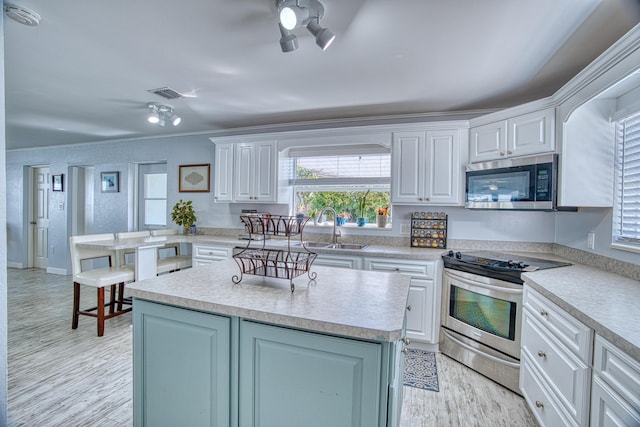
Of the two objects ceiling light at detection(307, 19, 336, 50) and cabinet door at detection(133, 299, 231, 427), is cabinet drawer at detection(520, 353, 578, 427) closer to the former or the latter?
cabinet door at detection(133, 299, 231, 427)

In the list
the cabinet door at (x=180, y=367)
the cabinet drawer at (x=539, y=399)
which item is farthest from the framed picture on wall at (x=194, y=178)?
the cabinet drawer at (x=539, y=399)

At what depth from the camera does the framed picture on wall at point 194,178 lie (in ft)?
14.5

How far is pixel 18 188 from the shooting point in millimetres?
6012

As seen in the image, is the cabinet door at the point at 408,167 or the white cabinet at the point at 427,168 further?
the cabinet door at the point at 408,167

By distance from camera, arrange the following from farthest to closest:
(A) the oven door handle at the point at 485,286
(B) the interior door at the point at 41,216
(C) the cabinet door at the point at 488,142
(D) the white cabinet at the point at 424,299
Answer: (B) the interior door at the point at 41,216 → (D) the white cabinet at the point at 424,299 → (C) the cabinet door at the point at 488,142 → (A) the oven door handle at the point at 485,286

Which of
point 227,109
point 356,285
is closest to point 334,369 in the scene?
point 356,285

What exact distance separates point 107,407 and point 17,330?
2051 millimetres

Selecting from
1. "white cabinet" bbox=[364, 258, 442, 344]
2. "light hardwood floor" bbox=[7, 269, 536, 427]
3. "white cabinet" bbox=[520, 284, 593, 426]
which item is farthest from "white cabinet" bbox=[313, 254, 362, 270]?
"white cabinet" bbox=[520, 284, 593, 426]

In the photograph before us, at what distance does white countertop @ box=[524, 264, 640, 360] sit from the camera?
112 centimetres

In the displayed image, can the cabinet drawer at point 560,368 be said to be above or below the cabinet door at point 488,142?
below

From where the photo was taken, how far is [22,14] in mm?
1725

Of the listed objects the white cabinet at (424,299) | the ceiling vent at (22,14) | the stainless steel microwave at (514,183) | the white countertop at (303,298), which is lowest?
the white cabinet at (424,299)

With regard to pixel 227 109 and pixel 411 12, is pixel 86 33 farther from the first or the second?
pixel 411 12

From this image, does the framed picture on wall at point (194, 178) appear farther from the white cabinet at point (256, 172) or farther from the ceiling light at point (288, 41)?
the ceiling light at point (288, 41)
